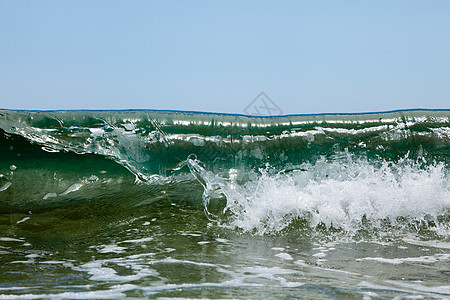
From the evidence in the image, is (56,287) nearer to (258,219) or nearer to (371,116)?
(258,219)

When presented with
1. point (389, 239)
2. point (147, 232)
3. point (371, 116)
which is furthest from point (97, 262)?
point (371, 116)

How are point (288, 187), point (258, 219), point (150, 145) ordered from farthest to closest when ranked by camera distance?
point (150, 145), point (288, 187), point (258, 219)

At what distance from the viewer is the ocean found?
159 inches

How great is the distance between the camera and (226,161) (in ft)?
18.0

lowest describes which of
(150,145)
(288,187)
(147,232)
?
(147,232)

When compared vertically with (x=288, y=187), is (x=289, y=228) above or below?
below

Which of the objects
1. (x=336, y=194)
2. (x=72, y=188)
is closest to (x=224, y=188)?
(x=336, y=194)

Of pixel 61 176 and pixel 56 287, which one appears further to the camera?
pixel 61 176

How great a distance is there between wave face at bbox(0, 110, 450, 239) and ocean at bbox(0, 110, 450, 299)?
1 cm

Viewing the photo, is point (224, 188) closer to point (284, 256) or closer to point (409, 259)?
point (284, 256)

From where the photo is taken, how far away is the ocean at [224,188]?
404cm

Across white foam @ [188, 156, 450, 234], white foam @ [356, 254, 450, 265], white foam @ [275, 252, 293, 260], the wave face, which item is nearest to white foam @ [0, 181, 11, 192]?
the wave face

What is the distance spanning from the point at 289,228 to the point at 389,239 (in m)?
0.87

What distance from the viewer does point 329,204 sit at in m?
4.91
